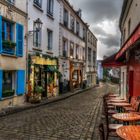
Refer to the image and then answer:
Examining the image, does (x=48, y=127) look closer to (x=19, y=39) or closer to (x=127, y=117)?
(x=127, y=117)

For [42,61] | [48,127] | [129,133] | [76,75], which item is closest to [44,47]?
[42,61]

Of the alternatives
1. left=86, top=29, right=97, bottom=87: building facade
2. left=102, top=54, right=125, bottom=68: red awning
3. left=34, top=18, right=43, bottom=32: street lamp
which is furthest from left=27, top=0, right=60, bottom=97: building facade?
left=86, top=29, right=97, bottom=87: building facade

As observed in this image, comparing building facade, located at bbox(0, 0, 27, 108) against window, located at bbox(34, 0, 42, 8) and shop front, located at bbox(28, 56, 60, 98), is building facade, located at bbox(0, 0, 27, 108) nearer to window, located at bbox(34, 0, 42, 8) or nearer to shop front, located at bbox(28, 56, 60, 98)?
shop front, located at bbox(28, 56, 60, 98)

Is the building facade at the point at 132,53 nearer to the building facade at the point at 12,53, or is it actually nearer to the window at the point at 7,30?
the building facade at the point at 12,53

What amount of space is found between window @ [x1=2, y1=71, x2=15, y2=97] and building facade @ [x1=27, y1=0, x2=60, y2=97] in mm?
1881

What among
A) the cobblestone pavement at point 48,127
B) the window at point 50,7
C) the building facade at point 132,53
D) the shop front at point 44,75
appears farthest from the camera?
the window at point 50,7

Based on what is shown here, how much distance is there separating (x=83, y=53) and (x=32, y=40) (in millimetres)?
20133

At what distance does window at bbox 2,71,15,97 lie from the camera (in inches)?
612

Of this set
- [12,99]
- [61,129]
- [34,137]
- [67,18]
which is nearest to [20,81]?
[12,99]

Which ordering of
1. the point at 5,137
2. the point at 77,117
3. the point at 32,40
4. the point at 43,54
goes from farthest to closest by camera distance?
1. the point at 43,54
2. the point at 32,40
3. the point at 77,117
4. the point at 5,137

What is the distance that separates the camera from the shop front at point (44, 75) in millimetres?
18934

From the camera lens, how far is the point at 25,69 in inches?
704

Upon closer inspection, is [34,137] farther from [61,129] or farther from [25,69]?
[25,69]

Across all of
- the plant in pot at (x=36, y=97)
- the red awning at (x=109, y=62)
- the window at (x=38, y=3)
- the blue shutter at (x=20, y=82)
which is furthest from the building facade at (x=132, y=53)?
the window at (x=38, y=3)
